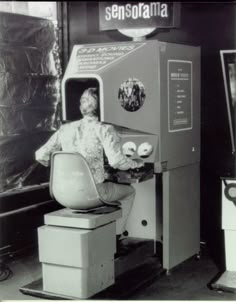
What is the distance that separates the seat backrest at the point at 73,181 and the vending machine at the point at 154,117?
1.07 ft

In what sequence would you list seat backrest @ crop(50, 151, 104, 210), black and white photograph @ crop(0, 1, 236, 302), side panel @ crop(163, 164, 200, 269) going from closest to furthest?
seat backrest @ crop(50, 151, 104, 210)
black and white photograph @ crop(0, 1, 236, 302)
side panel @ crop(163, 164, 200, 269)

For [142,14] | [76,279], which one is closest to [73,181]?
[76,279]

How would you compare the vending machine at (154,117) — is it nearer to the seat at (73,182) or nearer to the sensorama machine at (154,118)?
the sensorama machine at (154,118)

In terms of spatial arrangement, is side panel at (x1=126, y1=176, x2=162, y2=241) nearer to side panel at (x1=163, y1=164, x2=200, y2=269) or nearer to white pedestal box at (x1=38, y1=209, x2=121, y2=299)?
side panel at (x1=163, y1=164, x2=200, y2=269)

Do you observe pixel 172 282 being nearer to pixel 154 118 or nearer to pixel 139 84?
pixel 154 118

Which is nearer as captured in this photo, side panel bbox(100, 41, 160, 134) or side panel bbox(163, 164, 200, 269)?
side panel bbox(100, 41, 160, 134)

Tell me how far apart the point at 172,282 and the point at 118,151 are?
1076 mm

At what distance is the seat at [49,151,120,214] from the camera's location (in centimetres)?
329

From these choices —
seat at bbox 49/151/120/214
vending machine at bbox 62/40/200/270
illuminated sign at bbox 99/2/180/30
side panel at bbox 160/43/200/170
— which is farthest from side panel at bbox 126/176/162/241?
illuminated sign at bbox 99/2/180/30

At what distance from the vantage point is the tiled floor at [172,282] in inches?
139

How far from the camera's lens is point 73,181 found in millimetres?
3311

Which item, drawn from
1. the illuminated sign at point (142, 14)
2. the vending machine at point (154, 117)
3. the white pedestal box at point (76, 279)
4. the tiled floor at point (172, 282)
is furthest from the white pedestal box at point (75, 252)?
the illuminated sign at point (142, 14)

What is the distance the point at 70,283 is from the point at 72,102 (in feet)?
4.74

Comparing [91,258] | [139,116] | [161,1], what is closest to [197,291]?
[91,258]
